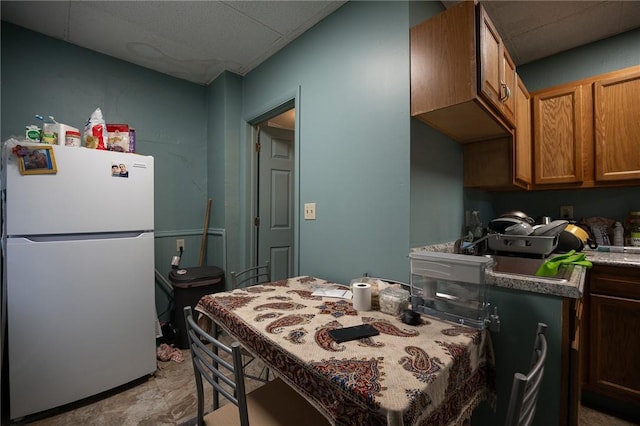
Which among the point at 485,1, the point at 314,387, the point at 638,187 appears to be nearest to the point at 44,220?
the point at 314,387

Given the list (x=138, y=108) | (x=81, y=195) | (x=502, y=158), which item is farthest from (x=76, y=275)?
(x=502, y=158)

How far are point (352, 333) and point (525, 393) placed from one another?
472 mm

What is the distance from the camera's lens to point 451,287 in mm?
1104

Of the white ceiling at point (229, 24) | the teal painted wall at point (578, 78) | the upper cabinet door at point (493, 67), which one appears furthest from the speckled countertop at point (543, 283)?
the white ceiling at point (229, 24)

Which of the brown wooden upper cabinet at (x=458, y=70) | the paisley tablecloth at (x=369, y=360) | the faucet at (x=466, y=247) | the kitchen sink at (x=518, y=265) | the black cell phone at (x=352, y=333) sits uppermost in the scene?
the brown wooden upper cabinet at (x=458, y=70)

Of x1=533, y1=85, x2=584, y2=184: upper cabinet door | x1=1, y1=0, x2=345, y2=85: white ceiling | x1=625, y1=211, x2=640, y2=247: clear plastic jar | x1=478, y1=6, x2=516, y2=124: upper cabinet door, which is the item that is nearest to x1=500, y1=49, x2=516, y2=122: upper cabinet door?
x1=478, y1=6, x2=516, y2=124: upper cabinet door

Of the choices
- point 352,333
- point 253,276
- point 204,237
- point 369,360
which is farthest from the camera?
point 204,237

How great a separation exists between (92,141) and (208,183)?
110 centimetres

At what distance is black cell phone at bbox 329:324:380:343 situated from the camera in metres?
0.90

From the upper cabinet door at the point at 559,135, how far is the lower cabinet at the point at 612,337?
0.81 meters

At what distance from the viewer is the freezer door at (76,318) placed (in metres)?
1.53

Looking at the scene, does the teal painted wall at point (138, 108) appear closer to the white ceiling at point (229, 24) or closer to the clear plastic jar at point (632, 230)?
the white ceiling at point (229, 24)

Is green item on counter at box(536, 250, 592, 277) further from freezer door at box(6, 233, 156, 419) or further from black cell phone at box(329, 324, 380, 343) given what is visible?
freezer door at box(6, 233, 156, 419)

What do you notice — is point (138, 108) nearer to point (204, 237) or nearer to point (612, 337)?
point (204, 237)
